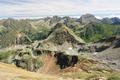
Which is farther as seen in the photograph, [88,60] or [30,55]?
[30,55]

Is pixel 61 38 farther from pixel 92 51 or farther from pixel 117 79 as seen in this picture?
pixel 117 79

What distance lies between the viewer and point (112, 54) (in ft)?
329

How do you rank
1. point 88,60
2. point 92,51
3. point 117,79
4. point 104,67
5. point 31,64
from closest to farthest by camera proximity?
point 117,79 → point 104,67 → point 88,60 → point 31,64 → point 92,51

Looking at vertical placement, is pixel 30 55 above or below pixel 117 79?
below

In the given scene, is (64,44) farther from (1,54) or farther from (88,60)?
(88,60)

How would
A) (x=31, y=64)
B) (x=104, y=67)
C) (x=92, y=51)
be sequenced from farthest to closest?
(x=92, y=51) → (x=31, y=64) → (x=104, y=67)

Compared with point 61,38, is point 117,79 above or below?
above

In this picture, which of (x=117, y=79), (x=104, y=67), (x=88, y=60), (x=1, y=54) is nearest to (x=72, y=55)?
(x=88, y=60)

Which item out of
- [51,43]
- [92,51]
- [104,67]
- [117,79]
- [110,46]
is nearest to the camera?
[117,79]

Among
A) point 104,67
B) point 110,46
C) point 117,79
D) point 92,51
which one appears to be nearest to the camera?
point 117,79

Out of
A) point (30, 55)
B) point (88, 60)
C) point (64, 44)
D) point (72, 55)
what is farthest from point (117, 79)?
point (64, 44)

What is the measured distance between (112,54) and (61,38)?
46.1 metres

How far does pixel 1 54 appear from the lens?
386 ft

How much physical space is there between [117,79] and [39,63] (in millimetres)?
55843
